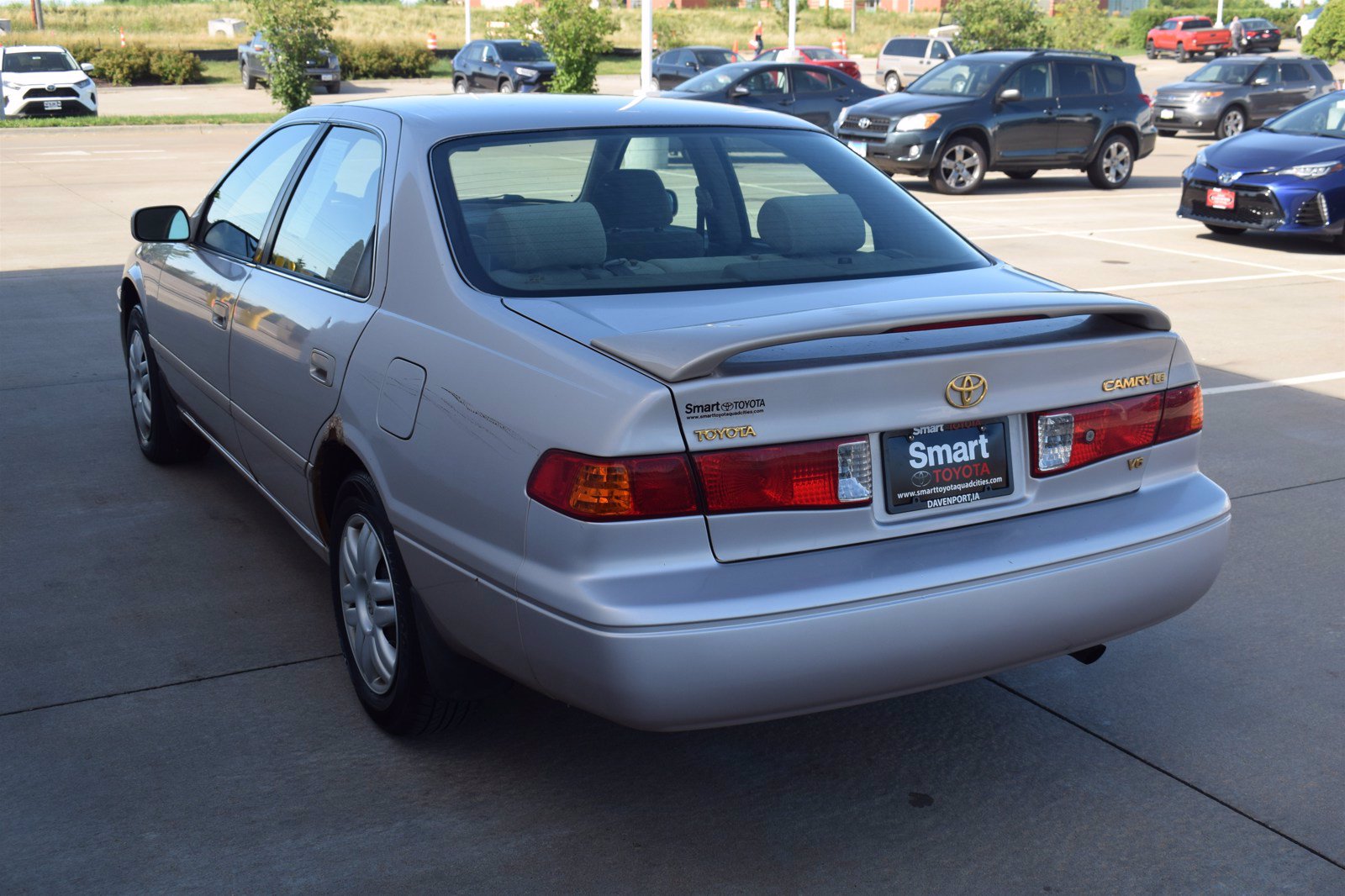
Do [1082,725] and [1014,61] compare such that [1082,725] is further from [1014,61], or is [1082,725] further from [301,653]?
[1014,61]

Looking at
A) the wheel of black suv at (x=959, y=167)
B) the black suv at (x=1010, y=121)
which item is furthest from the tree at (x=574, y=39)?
the wheel of black suv at (x=959, y=167)

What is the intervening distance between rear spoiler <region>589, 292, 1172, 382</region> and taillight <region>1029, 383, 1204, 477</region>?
0.73 feet

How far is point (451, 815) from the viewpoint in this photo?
3.17 meters

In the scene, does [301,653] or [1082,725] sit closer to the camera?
[1082,725]

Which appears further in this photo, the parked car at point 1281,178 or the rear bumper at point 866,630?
the parked car at point 1281,178

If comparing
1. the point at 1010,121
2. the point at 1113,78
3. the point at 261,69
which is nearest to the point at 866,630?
the point at 1010,121

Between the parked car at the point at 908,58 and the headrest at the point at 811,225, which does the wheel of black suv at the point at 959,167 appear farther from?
the parked car at the point at 908,58

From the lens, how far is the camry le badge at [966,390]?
9.37 ft

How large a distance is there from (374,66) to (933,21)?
4181cm

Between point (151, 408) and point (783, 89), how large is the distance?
58.8 feet

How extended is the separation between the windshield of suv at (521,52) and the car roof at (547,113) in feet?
102

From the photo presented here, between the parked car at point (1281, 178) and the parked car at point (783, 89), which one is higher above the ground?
the parked car at point (783, 89)

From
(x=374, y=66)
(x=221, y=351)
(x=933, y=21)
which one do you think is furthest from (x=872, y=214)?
(x=933, y=21)

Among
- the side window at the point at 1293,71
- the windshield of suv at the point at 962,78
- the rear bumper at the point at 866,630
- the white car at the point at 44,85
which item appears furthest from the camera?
the white car at the point at 44,85
